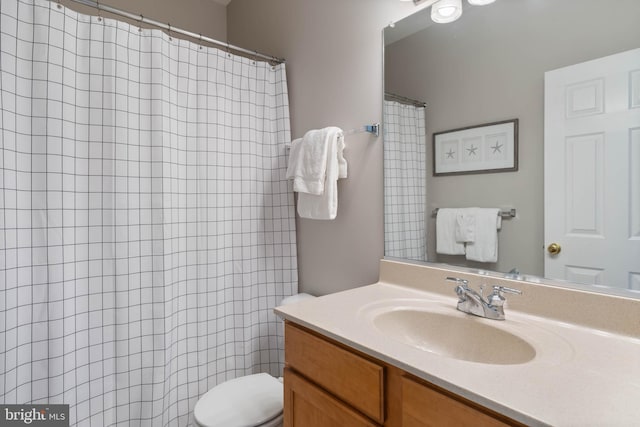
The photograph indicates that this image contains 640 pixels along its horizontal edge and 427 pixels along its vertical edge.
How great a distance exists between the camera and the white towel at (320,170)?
1.48 meters

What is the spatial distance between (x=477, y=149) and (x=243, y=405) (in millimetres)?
1348

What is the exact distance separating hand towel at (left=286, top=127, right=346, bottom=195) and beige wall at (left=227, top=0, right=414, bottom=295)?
0.13 m

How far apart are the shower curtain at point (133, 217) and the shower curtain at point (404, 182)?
0.66 metres

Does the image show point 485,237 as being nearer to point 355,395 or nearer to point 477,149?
point 477,149

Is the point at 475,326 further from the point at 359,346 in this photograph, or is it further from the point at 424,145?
the point at 424,145

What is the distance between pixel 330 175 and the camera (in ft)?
4.85

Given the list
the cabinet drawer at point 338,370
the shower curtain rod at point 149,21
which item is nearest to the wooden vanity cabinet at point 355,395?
the cabinet drawer at point 338,370

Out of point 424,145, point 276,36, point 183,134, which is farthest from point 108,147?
point 424,145

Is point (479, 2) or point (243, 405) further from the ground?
point (479, 2)

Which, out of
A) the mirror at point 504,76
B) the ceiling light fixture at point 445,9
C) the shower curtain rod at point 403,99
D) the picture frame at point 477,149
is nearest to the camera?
the mirror at point 504,76

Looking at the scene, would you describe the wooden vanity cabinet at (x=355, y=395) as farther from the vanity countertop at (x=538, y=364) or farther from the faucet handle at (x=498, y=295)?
the faucet handle at (x=498, y=295)

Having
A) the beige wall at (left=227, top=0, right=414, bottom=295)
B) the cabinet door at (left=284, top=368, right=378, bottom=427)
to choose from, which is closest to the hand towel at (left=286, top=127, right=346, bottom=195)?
the beige wall at (left=227, top=0, right=414, bottom=295)

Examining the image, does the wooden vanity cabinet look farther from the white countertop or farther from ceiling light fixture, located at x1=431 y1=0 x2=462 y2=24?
ceiling light fixture, located at x1=431 y1=0 x2=462 y2=24

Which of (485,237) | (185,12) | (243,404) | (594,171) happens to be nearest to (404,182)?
(485,237)
